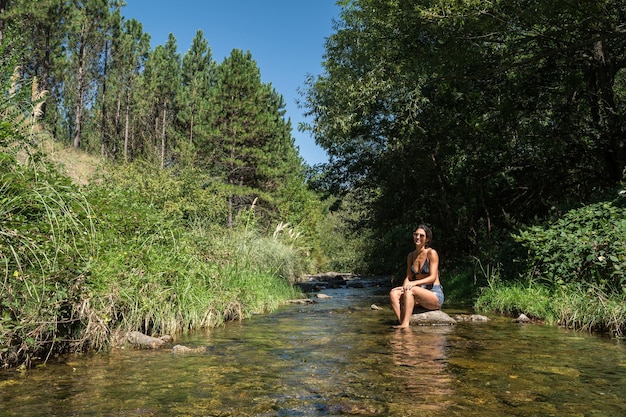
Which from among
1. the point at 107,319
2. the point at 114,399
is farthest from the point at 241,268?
the point at 114,399

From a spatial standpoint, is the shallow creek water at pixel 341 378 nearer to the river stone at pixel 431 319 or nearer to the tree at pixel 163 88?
the river stone at pixel 431 319

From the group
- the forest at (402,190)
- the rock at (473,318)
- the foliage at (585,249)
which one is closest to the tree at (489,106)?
the forest at (402,190)

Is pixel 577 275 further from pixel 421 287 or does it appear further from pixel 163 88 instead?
pixel 163 88

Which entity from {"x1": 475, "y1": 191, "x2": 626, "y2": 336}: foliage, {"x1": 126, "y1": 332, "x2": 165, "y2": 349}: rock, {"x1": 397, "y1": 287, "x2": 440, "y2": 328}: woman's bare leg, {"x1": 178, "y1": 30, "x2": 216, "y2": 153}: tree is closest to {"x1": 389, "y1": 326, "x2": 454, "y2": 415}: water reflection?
{"x1": 397, "y1": 287, "x2": 440, "y2": 328}: woman's bare leg

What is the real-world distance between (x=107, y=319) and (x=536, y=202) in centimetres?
1179

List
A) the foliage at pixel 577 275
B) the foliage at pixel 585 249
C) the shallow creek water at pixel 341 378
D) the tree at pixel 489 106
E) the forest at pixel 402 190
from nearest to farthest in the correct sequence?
the shallow creek water at pixel 341 378 < the forest at pixel 402 190 < the foliage at pixel 577 275 < the foliage at pixel 585 249 < the tree at pixel 489 106

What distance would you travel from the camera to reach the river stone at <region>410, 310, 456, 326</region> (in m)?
8.15

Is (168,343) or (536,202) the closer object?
(168,343)

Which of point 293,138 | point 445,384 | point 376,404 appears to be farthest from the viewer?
point 293,138

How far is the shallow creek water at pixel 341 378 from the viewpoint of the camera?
3.67 metres

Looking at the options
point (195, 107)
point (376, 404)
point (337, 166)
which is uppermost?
point (195, 107)

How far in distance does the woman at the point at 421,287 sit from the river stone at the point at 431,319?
14cm

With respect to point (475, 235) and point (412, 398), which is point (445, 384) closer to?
point (412, 398)

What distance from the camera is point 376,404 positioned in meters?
3.75
